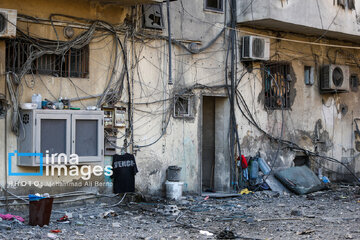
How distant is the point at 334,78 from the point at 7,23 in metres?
10.1

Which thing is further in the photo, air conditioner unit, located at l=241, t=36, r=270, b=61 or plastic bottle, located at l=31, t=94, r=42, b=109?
air conditioner unit, located at l=241, t=36, r=270, b=61

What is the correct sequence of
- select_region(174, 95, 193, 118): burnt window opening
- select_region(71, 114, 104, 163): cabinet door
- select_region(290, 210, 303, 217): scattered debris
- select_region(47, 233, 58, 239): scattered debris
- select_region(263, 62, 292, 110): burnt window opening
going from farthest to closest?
1. select_region(263, 62, 292, 110): burnt window opening
2. select_region(174, 95, 193, 118): burnt window opening
3. select_region(290, 210, 303, 217): scattered debris
4. select_region(71, 114, 104, 163): cabinet door
5. select_region(47, 233, 58, 239): scattered debris

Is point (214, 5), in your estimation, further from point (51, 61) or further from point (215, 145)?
point (51, 61)

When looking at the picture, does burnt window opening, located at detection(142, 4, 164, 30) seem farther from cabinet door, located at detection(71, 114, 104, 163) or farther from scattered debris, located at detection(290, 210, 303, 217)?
scattered debris, located at detection(290, 210, 303, 217)

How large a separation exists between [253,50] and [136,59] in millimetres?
3433

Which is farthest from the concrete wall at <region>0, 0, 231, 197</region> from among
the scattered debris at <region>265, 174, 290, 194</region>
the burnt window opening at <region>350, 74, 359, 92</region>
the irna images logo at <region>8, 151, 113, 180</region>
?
the burnt window opening at <region>350, 74, 359, 92</region>

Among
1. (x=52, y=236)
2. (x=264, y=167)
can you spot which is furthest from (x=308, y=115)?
(x=52, y=236)

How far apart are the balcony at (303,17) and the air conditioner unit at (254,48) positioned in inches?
17.0

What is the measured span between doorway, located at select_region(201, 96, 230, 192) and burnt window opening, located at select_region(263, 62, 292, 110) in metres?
1.44

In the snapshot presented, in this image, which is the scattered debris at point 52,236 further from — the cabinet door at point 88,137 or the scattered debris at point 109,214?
the cabinet door at point 88,137

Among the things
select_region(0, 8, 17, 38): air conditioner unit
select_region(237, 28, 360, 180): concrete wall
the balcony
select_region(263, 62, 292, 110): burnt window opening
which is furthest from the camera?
select_region(263, 62, 292, 110): burnt window opening

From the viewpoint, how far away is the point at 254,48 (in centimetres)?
1526

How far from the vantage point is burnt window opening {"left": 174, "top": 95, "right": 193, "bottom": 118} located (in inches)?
562

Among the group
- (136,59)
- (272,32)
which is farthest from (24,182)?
(272,32)
